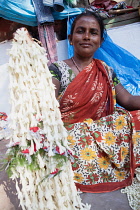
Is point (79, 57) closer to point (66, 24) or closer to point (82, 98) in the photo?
point (82, 98)

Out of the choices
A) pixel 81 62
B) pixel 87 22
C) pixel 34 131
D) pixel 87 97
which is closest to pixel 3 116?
pixel 81 62

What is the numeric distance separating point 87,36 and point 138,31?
8.28 feet

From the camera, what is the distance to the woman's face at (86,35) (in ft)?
5.41

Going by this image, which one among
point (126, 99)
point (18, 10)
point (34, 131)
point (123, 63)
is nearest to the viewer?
point (34, 131)

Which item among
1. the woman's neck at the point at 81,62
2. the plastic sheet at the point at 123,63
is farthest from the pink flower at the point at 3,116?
the woman's neck at the point at 81,62

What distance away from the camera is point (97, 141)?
149 centimetres

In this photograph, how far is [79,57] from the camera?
1774 mm

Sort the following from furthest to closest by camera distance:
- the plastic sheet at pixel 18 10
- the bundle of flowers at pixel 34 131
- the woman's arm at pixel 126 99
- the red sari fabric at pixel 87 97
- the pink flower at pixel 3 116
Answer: the pink flower at pixel 3 116 < the plastic sheet at pixel 18 10 < the woman's arm at pixel 126 99 < the red sari fabric at pixel 87 97 < the bundle of flowers at pixel 34 131

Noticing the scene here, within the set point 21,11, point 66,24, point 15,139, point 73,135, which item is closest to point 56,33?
point 66,24

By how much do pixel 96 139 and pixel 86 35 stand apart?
85cm

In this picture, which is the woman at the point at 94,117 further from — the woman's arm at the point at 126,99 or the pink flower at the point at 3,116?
the pink flower at the point at 3,116

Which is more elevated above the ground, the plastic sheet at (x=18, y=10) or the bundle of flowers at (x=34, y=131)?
the plastic sheet at (x=18, y=10)

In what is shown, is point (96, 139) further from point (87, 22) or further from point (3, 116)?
point (3, 116)

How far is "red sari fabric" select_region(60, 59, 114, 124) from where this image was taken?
62.9 inches
